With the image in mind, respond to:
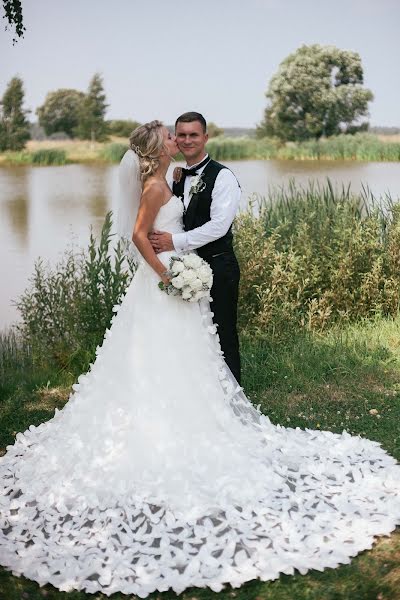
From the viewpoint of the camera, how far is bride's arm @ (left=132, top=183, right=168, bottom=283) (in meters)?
4.08

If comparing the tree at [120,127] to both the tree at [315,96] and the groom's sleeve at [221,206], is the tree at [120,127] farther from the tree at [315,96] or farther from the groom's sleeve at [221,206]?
the groom's sleeve at [221,206]

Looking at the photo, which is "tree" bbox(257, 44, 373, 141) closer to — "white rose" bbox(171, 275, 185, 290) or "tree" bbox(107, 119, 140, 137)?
"tree" bbox(107, 119, 140, 137)

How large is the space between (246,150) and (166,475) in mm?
9360

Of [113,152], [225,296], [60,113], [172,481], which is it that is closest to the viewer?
[172,481]

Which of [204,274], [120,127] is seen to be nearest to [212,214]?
[204,274]

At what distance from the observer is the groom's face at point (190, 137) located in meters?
4.53

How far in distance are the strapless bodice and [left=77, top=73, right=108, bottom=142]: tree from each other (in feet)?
30.4

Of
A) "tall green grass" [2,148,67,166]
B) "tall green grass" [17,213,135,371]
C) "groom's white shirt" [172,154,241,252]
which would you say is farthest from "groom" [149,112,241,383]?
"tall green grass" [2,148,67,166]

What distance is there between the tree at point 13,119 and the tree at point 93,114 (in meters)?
1.21

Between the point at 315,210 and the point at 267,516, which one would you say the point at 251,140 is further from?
the point at 267,516

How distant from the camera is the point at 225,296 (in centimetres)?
486

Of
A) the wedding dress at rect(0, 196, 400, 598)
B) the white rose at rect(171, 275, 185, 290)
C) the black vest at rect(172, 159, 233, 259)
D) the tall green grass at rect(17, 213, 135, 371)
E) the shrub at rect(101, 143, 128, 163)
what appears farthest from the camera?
the shrub at rect(101, 143, 128, 163)

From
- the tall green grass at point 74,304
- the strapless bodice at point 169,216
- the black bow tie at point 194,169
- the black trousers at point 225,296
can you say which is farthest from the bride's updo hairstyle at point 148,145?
the tall green grass at point 74,304

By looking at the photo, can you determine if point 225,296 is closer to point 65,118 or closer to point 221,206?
point 221,206
